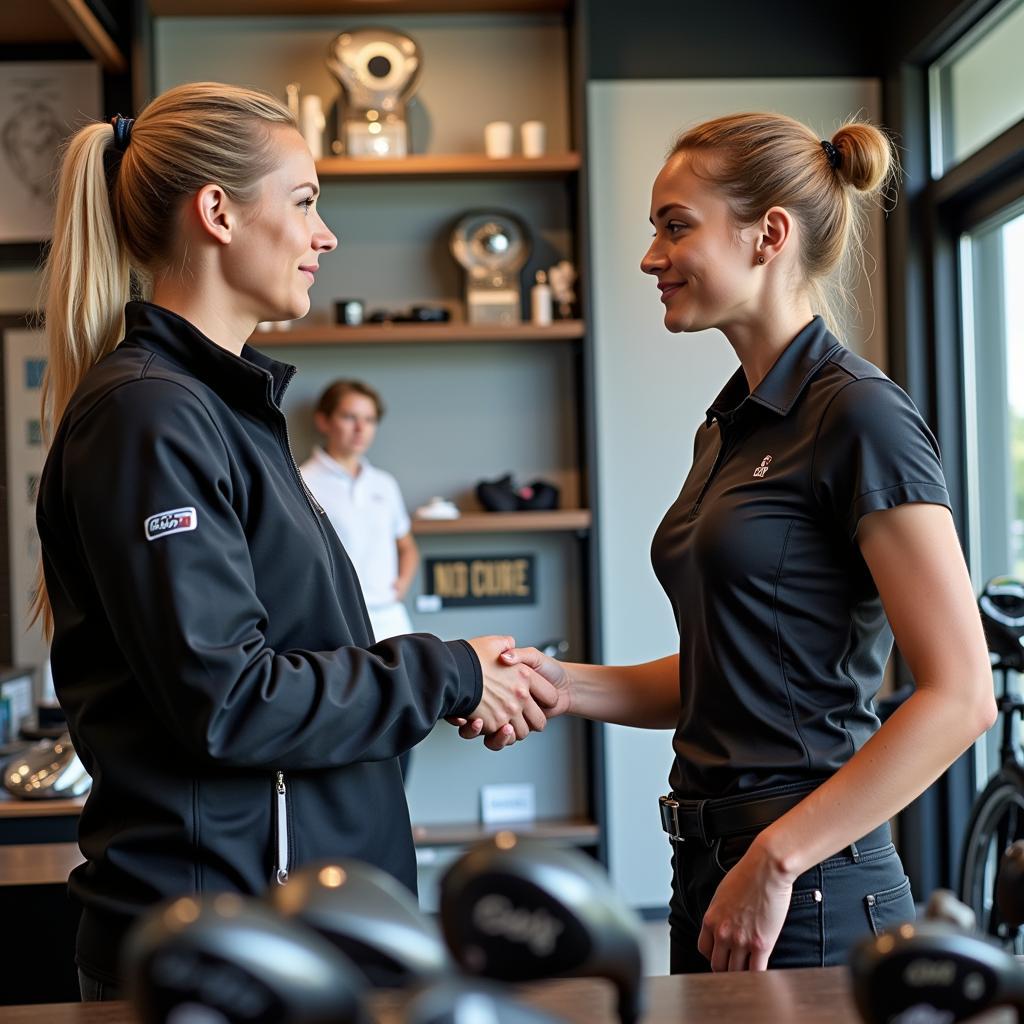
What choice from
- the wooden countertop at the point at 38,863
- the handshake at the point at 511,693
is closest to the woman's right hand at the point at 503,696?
the handshake at the point at 511,693

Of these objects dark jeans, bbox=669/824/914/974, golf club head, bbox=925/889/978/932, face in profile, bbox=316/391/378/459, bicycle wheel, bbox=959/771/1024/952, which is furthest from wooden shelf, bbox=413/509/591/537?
golf club head, bbox=925/889/978/932

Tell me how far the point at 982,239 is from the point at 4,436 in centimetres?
357

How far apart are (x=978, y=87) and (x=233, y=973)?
4096 mm

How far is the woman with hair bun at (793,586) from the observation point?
1334 mm

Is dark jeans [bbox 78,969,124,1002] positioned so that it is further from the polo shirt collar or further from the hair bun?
the hair bun

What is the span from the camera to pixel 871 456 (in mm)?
1373

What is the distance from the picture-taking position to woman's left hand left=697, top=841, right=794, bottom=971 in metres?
1.33

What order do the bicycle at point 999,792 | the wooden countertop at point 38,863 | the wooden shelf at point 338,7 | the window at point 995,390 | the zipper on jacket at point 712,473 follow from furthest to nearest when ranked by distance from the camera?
the wooden shelf at point 338,7 → the window at point 995,390 → the bicycle at point 999,792 → the wooden countertop at point 38,863 → the zipper on jacket at point 712,473

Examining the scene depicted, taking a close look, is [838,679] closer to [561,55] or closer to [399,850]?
[399,850]

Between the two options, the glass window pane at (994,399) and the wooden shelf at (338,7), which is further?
the wooden shelf at (338,7)

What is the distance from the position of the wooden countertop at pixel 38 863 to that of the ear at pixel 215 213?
1274 millimetres

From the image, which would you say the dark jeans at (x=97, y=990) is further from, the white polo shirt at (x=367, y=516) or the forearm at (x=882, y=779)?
the white polo shirt at (x=367, y=516)

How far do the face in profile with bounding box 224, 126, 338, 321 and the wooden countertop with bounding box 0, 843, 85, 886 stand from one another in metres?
1.22

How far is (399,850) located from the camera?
1.47 meters
